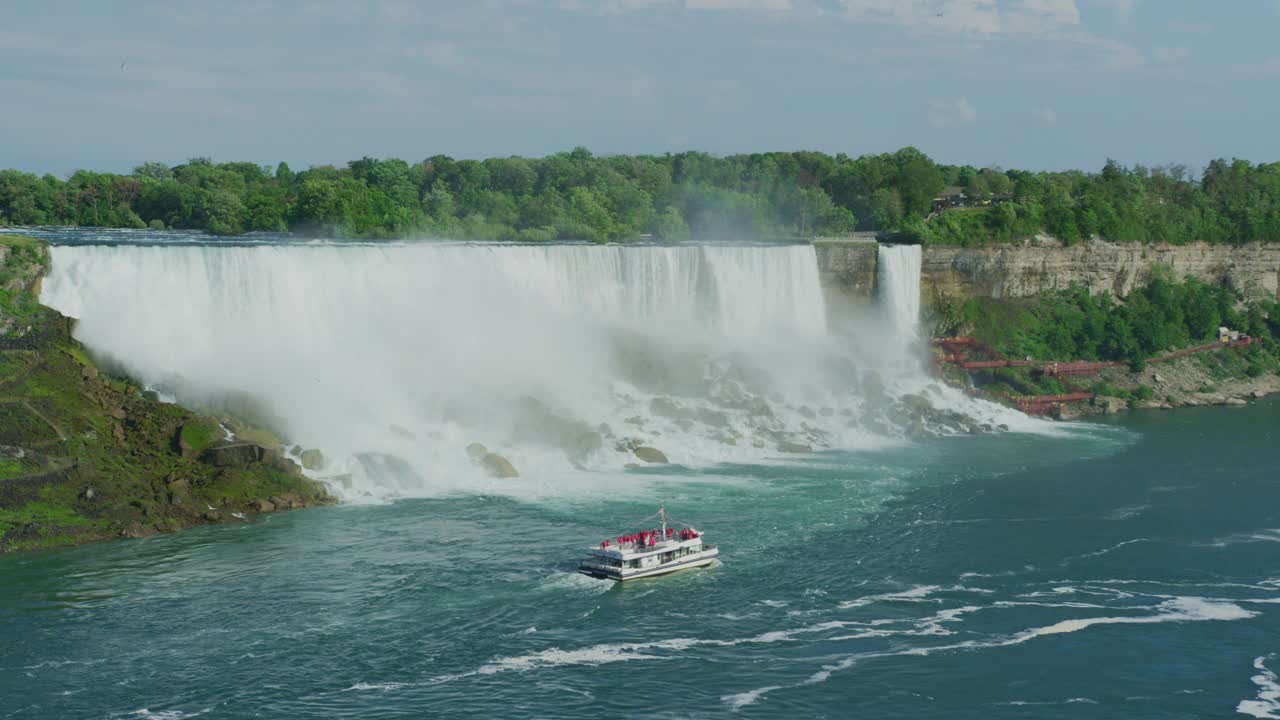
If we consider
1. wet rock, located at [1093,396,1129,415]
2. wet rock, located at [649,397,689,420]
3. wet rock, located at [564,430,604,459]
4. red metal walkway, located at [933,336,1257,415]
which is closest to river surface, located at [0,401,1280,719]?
wet rock, located at [564,430,604,459]

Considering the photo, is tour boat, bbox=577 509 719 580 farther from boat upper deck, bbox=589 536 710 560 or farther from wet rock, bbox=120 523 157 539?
wet rock, bbox=120 523 157 539

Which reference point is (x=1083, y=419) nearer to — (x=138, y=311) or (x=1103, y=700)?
(x=1103, y=700)

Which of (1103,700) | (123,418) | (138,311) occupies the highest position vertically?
(138,311)

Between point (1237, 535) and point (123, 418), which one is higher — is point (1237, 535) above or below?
below

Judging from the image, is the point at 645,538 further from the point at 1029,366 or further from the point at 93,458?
the point at 1029,366

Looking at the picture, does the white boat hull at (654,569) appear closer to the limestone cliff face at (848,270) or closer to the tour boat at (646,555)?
the tour boat at (646,555)

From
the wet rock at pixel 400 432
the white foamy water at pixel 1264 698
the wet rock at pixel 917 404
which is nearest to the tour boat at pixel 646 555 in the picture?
the white foamy water at pixel 1264 698

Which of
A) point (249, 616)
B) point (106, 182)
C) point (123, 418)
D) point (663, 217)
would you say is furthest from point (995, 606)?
point (106, 182)
